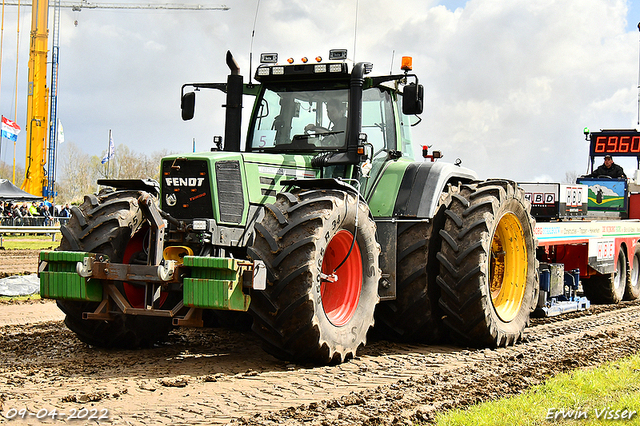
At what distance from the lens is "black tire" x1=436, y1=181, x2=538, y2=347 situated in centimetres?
778

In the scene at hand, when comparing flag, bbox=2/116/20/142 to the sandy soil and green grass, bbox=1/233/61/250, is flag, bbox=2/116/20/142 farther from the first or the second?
the sandy soil

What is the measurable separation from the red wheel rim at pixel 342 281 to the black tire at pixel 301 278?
0.12 meters

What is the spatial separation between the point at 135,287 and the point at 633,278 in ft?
36.2

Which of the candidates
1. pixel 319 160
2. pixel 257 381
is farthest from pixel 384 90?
pixel 257 381

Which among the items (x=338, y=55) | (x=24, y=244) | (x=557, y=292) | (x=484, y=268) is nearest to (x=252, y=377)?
(x=484, y=268)

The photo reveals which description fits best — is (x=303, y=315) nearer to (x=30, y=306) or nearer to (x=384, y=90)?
(x=384, y=90)

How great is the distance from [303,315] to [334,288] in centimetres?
111

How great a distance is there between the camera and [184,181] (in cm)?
718

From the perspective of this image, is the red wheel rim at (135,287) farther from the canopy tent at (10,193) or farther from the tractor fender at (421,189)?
the canopy tent at (10,193)

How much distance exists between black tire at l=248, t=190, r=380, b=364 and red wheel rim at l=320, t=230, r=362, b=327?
0.38ft

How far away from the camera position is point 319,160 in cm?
799

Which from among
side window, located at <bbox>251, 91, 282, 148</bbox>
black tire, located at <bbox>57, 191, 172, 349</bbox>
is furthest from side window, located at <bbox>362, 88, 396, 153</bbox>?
black tire, located at <bbox>57, 191, 172, 349</bbox>

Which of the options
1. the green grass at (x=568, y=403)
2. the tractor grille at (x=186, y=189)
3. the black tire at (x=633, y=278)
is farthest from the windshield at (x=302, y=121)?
the black tire at (x=633, y=278)

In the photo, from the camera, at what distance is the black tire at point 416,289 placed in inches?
312
